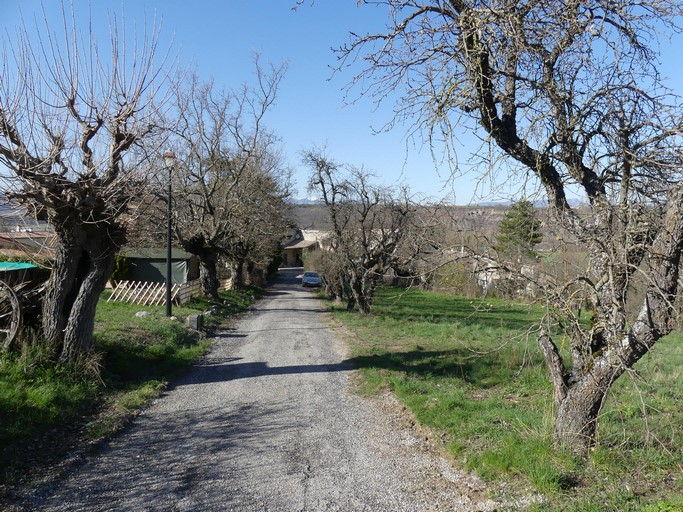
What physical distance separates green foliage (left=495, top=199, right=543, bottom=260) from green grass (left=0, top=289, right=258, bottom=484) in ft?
18.6

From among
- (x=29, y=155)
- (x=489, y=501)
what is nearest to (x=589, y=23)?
(x=489, y=501)

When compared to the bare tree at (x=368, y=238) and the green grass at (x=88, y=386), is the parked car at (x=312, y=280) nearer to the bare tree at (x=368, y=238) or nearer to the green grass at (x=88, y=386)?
the bare tree at (x=368, y=238)

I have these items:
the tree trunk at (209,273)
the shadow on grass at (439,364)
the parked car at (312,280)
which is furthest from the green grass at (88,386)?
the parked car at (312,280)

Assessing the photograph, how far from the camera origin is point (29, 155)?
798cm

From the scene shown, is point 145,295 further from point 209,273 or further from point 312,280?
point 312,280

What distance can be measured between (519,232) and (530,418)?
240cm

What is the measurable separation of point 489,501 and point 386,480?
1096 millimetres

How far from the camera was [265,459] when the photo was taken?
587cm

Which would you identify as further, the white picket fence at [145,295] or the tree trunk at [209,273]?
the tree trunk at [209,273]

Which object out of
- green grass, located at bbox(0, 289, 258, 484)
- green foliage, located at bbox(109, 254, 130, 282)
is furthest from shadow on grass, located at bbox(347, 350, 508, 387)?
green foliage, located at bbox(109, 254, 130, 282)

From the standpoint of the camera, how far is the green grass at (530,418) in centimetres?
480

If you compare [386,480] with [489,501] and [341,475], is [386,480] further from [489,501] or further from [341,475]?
[489,501]

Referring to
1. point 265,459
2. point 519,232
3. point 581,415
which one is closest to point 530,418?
point 581,415

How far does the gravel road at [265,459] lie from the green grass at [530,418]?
44 centimetres
